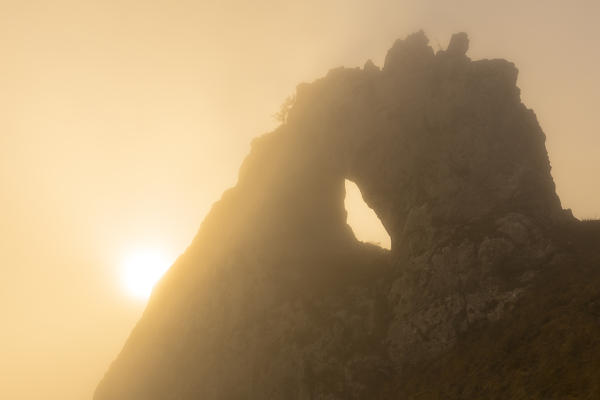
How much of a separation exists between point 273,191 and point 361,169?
13007 millimetres

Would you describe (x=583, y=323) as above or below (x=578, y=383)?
above

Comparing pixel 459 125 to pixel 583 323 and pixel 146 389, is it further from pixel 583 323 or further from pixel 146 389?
pixel 146 389

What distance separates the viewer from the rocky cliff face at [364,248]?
110ft

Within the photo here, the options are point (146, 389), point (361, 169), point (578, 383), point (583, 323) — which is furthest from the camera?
point (146, 389)

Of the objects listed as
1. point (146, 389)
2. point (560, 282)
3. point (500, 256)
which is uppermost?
point (500, 256)

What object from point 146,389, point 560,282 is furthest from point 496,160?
point 146,389

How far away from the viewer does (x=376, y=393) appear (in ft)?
107

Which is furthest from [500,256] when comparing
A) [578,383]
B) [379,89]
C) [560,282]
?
[379,89]

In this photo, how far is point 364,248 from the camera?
2135 inches

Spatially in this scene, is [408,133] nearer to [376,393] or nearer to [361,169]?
[361,169]

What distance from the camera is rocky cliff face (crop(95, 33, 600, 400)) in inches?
1316

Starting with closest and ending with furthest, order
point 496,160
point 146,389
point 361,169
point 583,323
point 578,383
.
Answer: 1. point 578,383
2. point 583,323
3. point 496,160
4. point 361,169
5. point 146,389

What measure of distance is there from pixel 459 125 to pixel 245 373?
118ft

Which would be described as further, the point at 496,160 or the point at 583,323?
the point at 496,160
